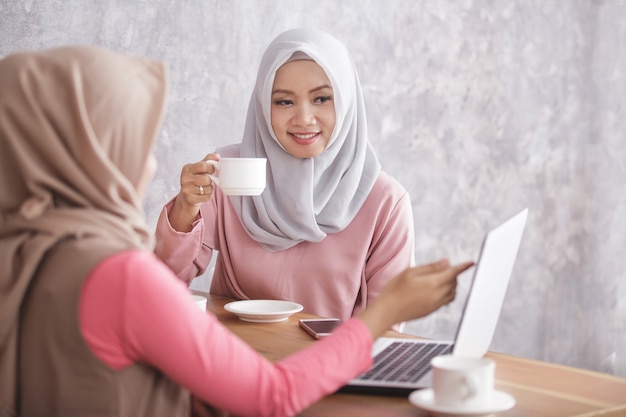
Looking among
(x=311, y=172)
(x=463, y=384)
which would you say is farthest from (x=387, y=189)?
(x=463, y=384)

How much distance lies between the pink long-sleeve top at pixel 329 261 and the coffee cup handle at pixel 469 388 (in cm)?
103

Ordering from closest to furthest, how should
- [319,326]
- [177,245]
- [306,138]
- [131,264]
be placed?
[131,264]
[319,326]
[177,245]
[306,138]

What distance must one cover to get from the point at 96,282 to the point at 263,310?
2.93 feet

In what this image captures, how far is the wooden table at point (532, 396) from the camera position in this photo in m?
1.29

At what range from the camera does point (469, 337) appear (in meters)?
1.33

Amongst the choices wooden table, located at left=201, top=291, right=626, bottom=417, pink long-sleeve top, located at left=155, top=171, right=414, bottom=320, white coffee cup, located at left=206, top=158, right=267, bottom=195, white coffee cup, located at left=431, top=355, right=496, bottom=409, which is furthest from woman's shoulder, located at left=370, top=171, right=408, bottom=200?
white coffee cup, located at left=431, top=355, right=496, bottom=409

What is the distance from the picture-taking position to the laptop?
1.26 meters

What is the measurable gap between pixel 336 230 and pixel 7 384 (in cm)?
120

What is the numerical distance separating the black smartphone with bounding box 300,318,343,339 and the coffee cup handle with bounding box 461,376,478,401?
1.89 feet

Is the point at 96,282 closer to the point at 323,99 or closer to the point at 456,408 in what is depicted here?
the point at 456,408

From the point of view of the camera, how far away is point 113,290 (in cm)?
108

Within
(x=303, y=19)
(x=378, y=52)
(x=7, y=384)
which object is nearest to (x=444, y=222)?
(x=378, y=52)

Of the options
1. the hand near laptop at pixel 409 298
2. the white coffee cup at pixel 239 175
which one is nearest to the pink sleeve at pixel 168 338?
the hand near laptop at pixel 409 298

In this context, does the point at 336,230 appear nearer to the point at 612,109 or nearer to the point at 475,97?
the point at 475,97
